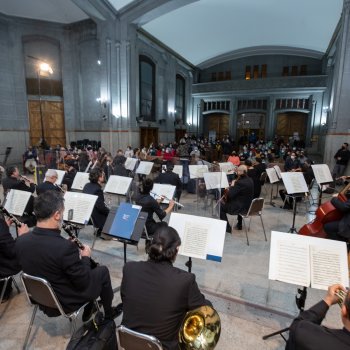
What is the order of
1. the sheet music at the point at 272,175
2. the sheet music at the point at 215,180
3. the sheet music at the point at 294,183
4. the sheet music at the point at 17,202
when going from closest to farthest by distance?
the sheet music at the point at 17,202
the sheet music at the point at 294,183
the sheet music at the point at 215,180
the sheet music at the point at 272,175

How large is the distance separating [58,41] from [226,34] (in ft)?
41.0

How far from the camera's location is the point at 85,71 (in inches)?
662

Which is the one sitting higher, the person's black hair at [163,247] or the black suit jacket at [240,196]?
the person's black hair at [163,247]

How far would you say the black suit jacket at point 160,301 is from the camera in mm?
1768

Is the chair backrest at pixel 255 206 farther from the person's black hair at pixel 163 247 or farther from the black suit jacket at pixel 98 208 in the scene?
the person's black hair at pixel 163 247

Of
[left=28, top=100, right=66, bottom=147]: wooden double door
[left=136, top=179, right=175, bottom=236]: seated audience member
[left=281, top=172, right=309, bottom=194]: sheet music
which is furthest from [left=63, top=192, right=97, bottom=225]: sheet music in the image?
[left=28, top=100, right=66, bottom=147]: wooden double door

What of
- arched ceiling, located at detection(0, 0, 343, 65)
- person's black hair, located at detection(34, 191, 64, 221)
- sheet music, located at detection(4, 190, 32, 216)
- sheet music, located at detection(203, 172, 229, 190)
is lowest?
sheet music, located at detection(4, 190, 32, 216)

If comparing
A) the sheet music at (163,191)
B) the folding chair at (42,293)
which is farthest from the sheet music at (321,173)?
the folding chair at (42,293)

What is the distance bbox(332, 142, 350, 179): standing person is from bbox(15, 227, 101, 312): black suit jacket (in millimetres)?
10642

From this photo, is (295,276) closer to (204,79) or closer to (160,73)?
(160,73)

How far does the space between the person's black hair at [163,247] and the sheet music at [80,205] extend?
7.25 ft

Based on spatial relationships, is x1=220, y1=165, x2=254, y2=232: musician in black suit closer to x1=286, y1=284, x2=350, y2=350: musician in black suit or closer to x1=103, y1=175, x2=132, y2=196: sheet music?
x1=103, y1=175, x2=132, y2=196: sheet music

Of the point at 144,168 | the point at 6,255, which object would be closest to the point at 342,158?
the point at 144,168

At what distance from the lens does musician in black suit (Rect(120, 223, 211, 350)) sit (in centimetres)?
177
